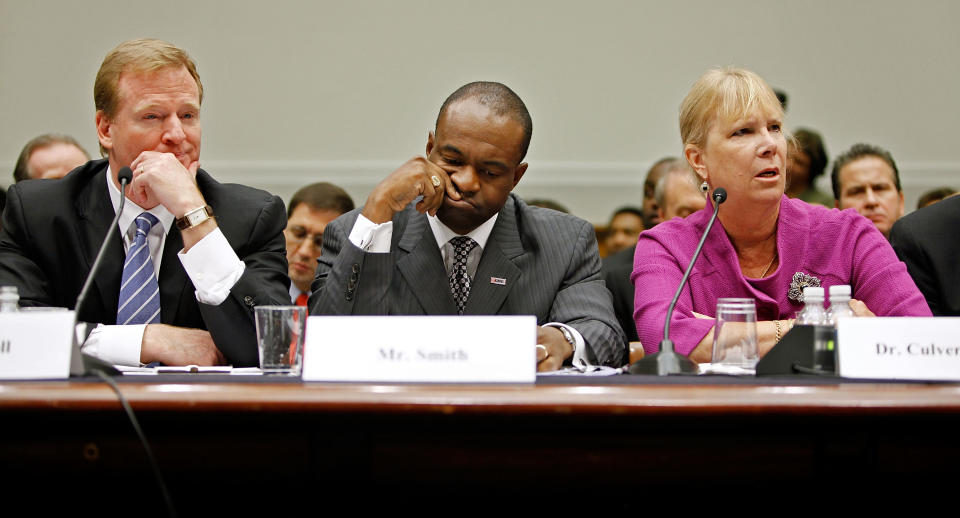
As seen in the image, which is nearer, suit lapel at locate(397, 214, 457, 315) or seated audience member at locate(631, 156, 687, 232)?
suit lapel at locate(397, 214, 457, 315)

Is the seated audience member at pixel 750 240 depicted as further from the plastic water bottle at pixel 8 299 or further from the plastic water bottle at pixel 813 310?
the plastic water bottle at pixel 8 299

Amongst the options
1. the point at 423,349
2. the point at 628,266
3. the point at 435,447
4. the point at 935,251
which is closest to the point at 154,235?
the point at 423,349

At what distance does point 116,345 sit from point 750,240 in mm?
1380

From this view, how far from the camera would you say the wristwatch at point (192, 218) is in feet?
6.01

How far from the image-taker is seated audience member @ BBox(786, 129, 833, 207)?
3.70m

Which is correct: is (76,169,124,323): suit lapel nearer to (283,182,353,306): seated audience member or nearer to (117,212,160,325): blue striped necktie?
(117,212,160,325): blue striped necktie

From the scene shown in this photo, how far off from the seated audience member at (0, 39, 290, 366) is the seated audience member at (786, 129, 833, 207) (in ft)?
7.74

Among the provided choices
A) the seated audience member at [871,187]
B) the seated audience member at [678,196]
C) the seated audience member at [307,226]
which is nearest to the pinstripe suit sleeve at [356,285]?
the seated audience member at [307,226]

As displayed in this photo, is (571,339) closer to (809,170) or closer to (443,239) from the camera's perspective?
(443,239)

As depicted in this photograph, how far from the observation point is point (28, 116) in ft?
14.1

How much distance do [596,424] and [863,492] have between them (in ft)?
1.07

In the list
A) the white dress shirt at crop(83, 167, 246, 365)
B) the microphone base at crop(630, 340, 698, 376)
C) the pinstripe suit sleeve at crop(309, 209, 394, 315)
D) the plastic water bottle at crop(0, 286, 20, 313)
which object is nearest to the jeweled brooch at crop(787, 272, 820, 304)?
the microphone base at crop(630, 340, 698, 376)

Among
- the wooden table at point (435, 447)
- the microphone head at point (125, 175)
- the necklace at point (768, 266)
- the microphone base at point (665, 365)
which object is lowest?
the wooden table at point (435, 447)

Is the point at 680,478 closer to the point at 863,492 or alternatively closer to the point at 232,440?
the point at 863,492
